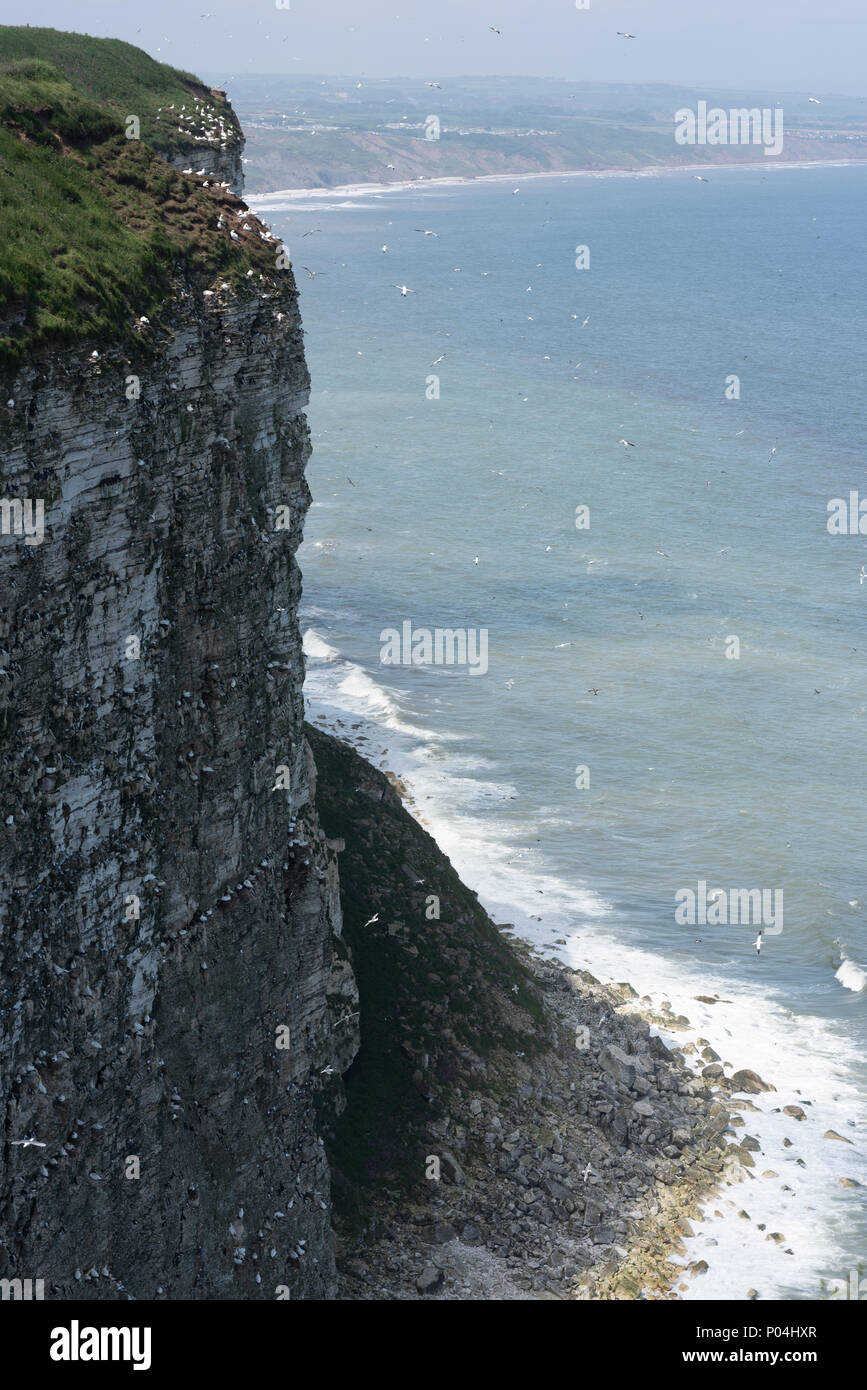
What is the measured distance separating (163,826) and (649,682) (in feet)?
190

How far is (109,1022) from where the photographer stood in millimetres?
23938

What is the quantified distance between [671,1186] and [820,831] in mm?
26388

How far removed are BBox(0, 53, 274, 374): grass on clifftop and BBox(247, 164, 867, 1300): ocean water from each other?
29342 millimetres

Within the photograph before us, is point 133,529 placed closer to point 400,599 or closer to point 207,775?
point 207,775

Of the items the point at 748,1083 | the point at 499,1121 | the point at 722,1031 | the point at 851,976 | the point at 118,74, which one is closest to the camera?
the point at 499,1121

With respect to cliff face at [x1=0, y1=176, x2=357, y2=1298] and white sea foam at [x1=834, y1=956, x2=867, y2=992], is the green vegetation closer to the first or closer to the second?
cliff face at [x1=0, y1=176, x2=357, y2=1298]

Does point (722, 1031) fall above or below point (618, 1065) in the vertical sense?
below

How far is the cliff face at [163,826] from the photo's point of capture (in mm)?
21562

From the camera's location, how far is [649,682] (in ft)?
263

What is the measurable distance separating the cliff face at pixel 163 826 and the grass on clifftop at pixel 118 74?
15223 mm

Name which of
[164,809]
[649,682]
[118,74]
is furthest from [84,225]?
[649,682]

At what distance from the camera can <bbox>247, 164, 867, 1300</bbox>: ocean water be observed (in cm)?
5119

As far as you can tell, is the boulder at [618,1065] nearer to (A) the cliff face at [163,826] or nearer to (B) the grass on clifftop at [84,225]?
(A) the cliff face at [163,826]

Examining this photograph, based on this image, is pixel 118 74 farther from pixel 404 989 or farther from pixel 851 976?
pixel 851 976
